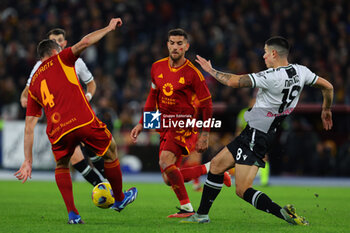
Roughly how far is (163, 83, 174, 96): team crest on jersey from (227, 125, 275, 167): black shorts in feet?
4.77

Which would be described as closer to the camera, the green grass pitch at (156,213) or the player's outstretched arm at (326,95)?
the green grass pitch at (156,213)

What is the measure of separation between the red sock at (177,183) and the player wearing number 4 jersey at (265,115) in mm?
963

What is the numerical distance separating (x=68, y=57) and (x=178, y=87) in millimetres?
1800

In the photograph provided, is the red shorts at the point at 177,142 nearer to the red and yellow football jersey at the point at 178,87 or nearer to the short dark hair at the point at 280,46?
the red and yellow football jersey at the point at 178,87

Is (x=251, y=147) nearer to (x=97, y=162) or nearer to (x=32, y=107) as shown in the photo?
(x=32, y=107)

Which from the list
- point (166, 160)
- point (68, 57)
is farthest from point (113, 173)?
point (68, 57)

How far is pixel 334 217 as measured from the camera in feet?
25.3

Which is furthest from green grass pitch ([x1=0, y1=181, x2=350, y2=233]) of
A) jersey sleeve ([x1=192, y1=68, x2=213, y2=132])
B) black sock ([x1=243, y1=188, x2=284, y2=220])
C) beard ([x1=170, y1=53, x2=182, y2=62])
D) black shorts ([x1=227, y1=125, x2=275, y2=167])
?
beard ([x1=170, y1=53, x2=182, y2=62])

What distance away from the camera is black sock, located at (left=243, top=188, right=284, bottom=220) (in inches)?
255

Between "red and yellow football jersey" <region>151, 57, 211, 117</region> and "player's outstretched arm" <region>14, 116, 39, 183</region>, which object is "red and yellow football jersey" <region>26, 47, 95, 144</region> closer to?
"player's outstretched arm" <region>14, 116, 39, 183</region>

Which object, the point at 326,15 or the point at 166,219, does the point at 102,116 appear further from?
the point at 326,15

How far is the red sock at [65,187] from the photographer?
6.75 metres

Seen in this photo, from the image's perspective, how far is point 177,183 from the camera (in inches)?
302

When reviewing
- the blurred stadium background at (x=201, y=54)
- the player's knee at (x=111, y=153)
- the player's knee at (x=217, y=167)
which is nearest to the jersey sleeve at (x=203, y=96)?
the player's knee at (x=217, y=167)
